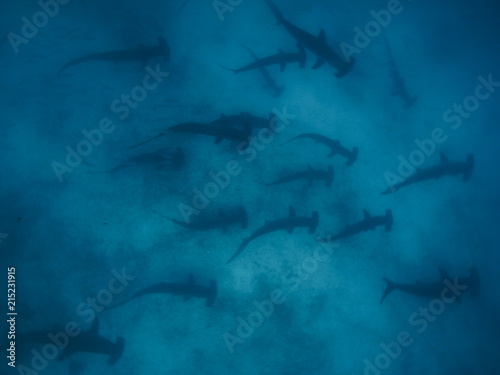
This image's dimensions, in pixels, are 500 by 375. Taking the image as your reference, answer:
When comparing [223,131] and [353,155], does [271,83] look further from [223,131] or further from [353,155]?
[223,131]

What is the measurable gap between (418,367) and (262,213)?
7.11 m

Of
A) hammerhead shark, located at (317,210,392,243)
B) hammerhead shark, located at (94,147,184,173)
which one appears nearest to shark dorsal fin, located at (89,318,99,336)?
hammerhead shark, located at (94,147,184,173)

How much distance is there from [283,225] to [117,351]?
531 centimetres

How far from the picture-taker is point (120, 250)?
8.42 metres

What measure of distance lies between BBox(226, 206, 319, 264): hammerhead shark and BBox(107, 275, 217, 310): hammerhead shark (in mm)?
1131

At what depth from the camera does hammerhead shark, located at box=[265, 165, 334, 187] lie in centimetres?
903

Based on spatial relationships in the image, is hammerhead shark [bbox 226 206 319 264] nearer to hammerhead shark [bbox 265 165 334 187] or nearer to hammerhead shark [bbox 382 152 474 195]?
hammerhead shark [bbox 265 165 334 187]

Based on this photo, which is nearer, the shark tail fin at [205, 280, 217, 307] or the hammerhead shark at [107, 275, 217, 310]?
the hammerhead shark at [107, 275, 217, 310]

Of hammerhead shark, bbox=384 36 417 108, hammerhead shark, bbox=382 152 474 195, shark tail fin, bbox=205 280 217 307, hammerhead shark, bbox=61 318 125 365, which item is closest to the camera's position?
hammerhead shark, bbox=61 318 125 365

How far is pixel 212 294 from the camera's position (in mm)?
7762

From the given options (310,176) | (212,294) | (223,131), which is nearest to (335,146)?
(310,176)

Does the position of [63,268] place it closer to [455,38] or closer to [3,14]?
[3,14]

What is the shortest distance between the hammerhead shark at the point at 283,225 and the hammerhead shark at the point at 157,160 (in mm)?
3023

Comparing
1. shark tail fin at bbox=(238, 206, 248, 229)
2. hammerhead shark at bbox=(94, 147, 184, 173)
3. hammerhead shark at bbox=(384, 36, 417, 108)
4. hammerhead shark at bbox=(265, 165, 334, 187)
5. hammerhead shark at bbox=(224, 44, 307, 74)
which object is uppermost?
hammerhead shark at bbox=(384, 36, 417, 108)
